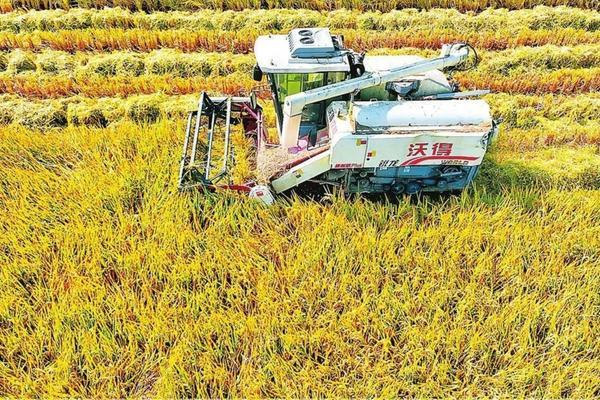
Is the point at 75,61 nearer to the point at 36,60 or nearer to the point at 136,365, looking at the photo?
the point at 36,60

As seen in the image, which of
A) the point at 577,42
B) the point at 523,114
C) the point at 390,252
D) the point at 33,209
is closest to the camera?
the point at 390,252

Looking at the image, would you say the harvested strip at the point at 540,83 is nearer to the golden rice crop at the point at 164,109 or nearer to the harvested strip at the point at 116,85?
the golden rice crop at the point at 164,109

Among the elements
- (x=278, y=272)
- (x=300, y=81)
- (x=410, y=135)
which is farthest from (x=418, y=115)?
(x=278, y=272)

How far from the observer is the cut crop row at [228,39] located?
27.9 ft

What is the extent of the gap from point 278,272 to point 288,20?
611cm

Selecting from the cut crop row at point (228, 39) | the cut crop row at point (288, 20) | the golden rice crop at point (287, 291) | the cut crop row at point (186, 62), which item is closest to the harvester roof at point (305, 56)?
the golden rice crop at point (287, 291)

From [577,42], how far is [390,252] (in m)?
6.86

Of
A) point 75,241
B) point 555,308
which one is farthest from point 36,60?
point 555,308

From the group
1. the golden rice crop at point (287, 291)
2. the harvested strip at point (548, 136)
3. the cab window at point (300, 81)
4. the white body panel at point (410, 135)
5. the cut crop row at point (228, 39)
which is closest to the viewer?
the golden rice crop at point (287, 291)

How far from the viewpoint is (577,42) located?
8.96 m

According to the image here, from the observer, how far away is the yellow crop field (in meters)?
3.86

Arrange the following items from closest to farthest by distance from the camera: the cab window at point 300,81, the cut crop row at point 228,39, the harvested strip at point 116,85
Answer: the cab window at point 300,81 → the harvested strip at point 116,85 → the cut crop row at point 228,39

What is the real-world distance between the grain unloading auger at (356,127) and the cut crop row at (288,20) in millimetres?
4024

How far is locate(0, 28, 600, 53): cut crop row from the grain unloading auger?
344 centimetres
